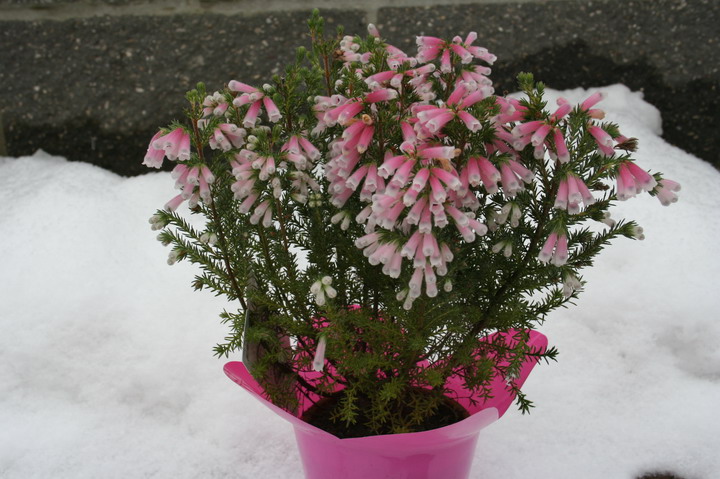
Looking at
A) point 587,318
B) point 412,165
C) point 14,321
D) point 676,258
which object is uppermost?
point 412,165

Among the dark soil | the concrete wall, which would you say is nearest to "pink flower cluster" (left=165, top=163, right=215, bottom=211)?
the dark soil

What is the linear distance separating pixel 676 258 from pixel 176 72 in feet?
4.98

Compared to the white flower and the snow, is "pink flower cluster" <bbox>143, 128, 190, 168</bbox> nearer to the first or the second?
the white flower

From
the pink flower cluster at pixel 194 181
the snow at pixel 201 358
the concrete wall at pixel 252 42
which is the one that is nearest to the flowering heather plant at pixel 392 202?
the pink flower cluster at pixel 194 181

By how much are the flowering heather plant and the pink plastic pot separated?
0.05 metres

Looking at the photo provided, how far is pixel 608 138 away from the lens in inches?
33.5

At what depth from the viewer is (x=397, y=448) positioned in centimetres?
108

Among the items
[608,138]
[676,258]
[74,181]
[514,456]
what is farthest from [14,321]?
[676,258]

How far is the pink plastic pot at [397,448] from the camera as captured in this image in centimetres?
105

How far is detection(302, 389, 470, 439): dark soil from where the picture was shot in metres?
1.20

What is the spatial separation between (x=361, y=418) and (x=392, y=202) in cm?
53

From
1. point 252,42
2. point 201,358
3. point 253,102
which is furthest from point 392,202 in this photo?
point 252,42

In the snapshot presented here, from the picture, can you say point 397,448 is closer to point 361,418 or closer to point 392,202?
point 361,418

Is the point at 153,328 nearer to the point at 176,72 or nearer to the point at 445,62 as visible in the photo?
the point at 176,72
